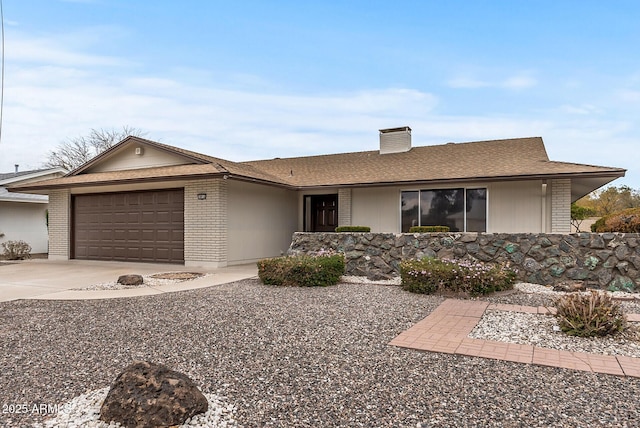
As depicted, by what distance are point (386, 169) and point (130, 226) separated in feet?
29.5

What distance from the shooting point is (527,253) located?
28.5 feet

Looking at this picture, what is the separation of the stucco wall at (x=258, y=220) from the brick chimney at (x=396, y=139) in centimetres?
430

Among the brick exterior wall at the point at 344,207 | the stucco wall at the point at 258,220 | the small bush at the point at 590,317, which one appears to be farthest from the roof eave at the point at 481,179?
the small bush at the point at 590,317

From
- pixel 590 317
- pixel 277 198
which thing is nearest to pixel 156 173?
pixel 277 198

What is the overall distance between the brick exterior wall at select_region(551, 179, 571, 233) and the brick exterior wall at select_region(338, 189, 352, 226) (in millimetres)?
6367

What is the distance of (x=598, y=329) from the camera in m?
4.75

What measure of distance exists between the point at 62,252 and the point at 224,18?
10217mm

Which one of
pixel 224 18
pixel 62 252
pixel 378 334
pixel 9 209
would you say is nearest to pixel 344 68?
pixel 224 18

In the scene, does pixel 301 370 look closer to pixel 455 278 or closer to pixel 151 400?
pixel 151 400

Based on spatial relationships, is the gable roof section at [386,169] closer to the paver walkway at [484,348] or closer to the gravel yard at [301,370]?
the gravel yard at [301,370]

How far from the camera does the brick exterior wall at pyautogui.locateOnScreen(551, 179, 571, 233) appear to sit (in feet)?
38.3

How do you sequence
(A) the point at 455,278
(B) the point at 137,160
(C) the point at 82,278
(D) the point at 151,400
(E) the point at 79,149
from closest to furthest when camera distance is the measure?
(D) the point at 151,400 < (A) the point at 455,278 < (C) the point at 82,278 < (B) the point at 137,160 < (E) the point at 79,149

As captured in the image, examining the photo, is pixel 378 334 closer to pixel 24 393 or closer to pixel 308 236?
pixel 24 393

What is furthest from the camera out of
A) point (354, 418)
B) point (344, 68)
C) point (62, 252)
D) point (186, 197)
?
point (62, 252)
